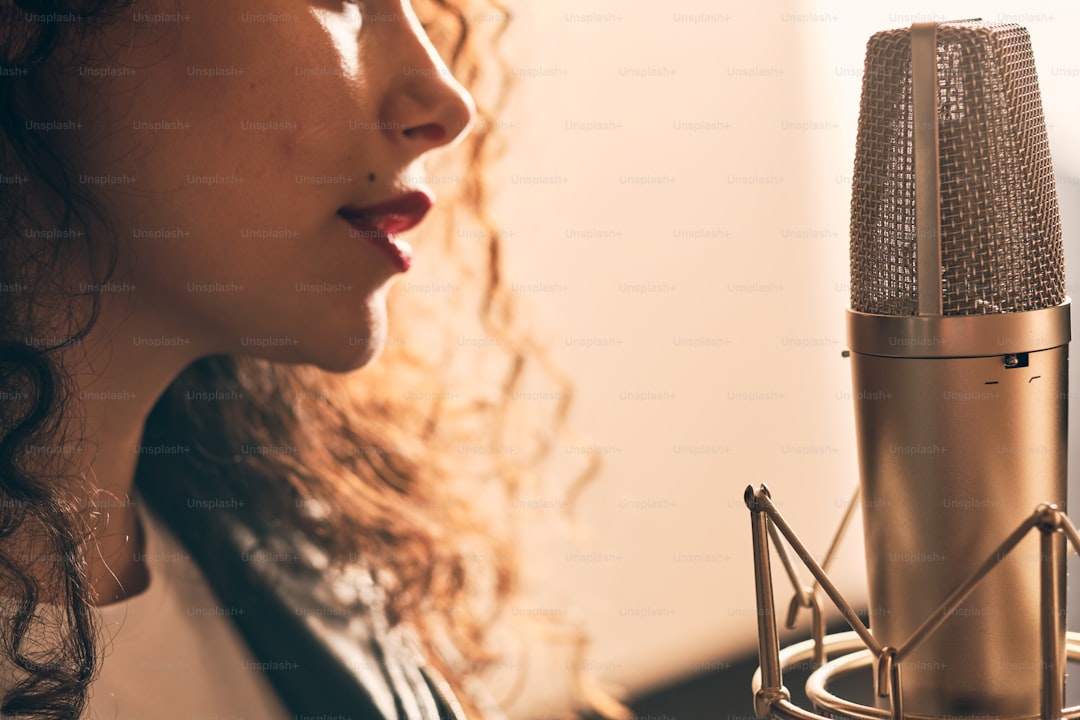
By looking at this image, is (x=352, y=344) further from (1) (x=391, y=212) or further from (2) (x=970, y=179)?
(2) (x=970, y=179)

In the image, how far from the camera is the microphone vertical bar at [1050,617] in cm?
36

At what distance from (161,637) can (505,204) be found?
119cm

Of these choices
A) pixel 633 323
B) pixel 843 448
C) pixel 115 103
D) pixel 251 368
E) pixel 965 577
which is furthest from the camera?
pixel 843 448

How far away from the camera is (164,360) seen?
0.91 m

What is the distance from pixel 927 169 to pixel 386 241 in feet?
1.66

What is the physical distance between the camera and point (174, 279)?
2.76ft

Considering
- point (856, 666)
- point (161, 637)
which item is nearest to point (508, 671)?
point (161, 637)

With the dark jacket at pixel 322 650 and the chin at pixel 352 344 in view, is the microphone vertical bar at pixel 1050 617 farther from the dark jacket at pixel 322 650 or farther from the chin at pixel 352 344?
the dark jacket at pixel 322 650

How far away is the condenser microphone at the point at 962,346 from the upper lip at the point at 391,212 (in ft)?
1.51

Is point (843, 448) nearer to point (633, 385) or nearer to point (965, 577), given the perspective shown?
point (633, 385)

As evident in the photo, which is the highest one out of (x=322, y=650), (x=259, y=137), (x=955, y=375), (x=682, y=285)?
(x=259, y=137)

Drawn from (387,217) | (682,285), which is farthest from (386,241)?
(682,285)

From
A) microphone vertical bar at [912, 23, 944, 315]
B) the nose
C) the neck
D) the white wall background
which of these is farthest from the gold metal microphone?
the white wall background

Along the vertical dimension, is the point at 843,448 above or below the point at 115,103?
below
